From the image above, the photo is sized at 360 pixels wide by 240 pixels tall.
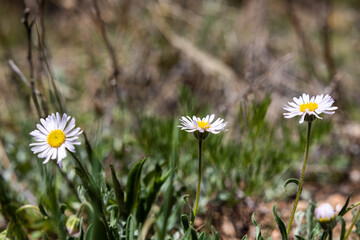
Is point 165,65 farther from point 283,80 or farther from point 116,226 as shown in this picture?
point 116,226

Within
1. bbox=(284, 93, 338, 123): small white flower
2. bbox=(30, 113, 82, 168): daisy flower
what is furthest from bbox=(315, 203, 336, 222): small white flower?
A: bbox=(30, 113, 82, 168): daisy flower

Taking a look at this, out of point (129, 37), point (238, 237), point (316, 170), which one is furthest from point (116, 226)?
point (129, 37)

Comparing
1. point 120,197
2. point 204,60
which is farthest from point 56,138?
point 204,60

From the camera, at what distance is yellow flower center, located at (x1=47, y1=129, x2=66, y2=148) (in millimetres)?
1072

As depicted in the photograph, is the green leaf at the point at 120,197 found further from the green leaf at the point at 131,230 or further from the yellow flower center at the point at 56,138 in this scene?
the yellow flower center at the point at 56,138

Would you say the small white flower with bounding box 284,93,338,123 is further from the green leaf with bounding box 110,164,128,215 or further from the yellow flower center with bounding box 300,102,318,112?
the green leaf with bounding box 110,164,128,215

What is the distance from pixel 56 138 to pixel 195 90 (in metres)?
1.93

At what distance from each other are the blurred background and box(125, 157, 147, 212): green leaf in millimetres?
156

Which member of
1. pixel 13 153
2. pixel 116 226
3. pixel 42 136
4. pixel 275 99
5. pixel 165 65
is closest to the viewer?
pixel 42 136

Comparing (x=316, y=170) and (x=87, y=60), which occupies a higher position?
(x=87, y=60)

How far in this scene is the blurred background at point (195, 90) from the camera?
5.52 ft

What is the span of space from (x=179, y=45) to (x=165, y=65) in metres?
0.20

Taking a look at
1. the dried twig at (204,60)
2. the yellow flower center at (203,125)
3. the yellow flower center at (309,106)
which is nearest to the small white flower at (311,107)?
the yellow flower center at (309,106)

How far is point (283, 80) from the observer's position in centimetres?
289
